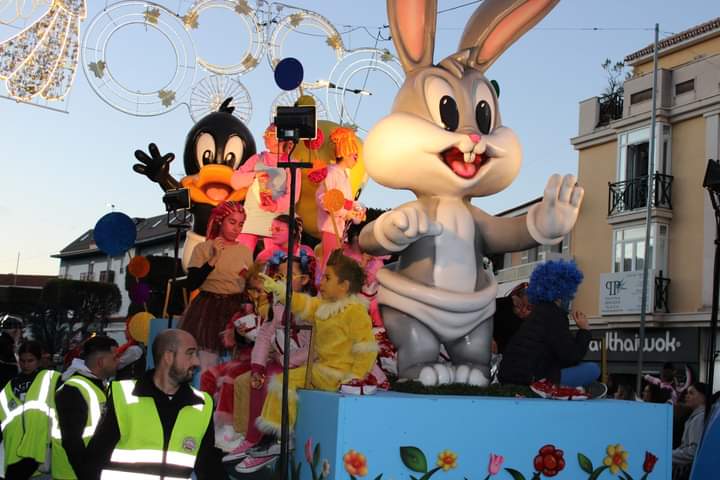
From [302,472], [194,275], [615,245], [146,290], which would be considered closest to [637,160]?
[615,245]

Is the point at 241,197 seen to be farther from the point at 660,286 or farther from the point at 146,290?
the point at 660,286

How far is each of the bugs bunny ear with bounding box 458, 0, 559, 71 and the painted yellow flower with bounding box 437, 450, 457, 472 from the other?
2.49m

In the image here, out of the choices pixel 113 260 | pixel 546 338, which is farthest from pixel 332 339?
pixel 113 260

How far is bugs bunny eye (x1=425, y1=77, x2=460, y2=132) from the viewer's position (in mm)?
5355

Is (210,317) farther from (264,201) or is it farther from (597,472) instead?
(597,472)

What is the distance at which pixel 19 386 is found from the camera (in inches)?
244

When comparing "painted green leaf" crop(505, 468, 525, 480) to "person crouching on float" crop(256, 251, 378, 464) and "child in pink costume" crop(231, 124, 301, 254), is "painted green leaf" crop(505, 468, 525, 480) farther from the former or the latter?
"child in pink costume" crop(231, 124, 301, 254)

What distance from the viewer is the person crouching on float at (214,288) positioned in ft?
22.2

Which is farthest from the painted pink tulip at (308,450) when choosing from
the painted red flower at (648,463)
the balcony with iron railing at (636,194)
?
the balcony with iron railing at (636,194)

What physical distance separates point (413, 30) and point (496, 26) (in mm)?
518

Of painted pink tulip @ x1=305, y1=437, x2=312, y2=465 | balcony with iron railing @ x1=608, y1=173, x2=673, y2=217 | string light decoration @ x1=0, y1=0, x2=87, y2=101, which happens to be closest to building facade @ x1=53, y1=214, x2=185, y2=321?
balcony with iron railing @ x1=608, y1=173, x2=673, y2=217

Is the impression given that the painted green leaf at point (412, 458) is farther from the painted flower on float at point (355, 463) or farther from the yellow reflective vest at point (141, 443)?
the yellow reflective vest at point (141, 443)

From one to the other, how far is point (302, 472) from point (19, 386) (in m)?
2.49

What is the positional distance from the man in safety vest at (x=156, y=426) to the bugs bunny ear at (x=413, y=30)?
2.64 meters
